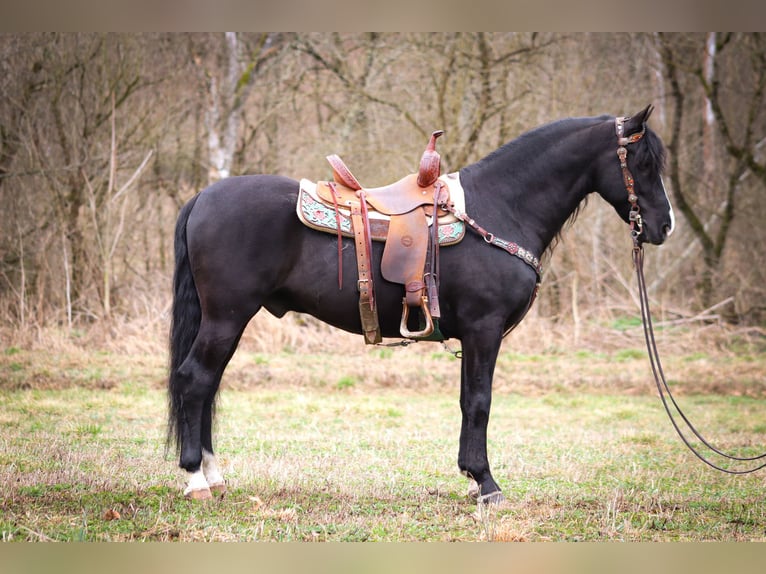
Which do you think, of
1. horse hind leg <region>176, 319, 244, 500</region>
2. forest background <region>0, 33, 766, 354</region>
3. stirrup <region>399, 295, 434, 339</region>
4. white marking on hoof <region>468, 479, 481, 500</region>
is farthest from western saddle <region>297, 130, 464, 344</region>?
forest background <region>0, 33, 766, 354</region>

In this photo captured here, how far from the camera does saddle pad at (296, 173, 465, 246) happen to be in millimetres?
4559

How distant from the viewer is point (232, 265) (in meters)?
4.52

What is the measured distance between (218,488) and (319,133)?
9567 millimetres

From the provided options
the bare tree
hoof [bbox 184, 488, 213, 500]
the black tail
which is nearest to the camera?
hoof [bbox 184, 488, 213, 500]

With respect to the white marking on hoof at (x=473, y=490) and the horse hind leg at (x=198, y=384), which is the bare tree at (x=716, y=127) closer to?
the white marking on hoof at (x=473, y=490)

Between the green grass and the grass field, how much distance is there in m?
0.02

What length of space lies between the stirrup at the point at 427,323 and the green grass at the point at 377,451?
104 cm

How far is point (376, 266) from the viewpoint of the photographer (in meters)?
4.59

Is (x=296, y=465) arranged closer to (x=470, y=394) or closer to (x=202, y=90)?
(x=470, y=394)

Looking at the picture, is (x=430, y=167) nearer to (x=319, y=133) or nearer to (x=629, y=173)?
(x=629, y=173)

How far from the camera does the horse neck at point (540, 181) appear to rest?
4781 mm

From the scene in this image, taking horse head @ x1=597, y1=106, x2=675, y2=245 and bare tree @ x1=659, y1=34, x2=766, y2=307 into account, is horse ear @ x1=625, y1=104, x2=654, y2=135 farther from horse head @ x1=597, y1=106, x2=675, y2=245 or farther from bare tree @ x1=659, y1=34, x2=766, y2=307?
bare tree @ x1=659, y1=34, x2=766, y2=307

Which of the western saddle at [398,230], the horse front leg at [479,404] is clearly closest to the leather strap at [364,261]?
the western saddle at [398,230]

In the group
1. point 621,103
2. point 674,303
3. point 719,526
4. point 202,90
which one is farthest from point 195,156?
point 719,526
